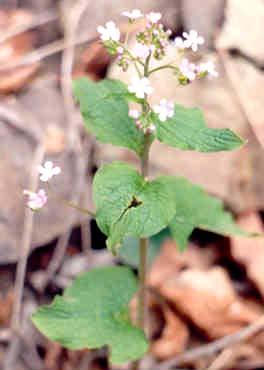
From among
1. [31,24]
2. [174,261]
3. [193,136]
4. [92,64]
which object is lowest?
[174,261]

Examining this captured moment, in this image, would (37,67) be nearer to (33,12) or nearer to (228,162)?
(33,12)

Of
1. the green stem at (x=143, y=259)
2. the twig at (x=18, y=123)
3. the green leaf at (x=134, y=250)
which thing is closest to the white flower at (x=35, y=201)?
the green stem at (x=143, y=259)

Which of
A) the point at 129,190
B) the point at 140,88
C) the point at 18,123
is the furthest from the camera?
the point at 18,123

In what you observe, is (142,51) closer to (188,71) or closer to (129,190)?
(188,71)

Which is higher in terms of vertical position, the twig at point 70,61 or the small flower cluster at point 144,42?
the twig at point 70,61

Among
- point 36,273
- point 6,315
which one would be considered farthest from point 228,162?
point 6,315

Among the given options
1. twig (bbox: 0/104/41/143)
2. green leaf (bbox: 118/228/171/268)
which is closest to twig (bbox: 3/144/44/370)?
twig (bbox: 0/104/41/143)

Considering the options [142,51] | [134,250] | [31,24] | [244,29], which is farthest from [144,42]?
[31,24]

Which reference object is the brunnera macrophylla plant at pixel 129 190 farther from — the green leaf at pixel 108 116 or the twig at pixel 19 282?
the twig at pixel 19 282
